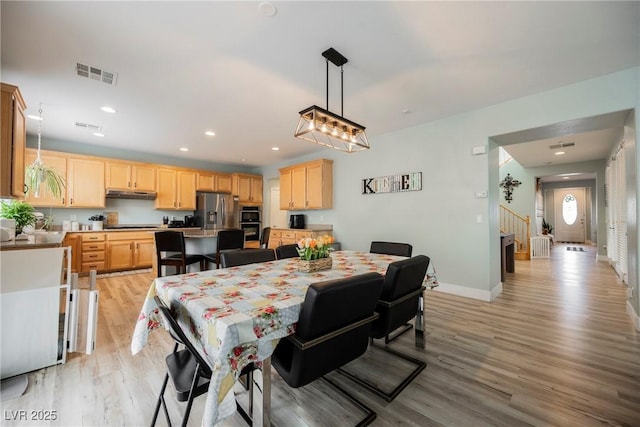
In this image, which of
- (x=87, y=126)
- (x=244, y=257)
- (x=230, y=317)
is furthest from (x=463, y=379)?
(x=87, y=126)

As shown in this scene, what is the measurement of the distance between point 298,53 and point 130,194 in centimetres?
529

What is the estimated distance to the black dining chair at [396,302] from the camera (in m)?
1.72

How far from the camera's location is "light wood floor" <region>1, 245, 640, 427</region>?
1.53 m

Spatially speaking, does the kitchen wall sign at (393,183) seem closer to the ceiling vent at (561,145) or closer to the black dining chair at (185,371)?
the black dining chair at (185,371)

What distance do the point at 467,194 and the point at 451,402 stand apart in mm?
2850

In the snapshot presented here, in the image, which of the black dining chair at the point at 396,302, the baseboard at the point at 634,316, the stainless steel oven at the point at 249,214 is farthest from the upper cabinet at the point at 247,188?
the baseboard at the point at 634,316

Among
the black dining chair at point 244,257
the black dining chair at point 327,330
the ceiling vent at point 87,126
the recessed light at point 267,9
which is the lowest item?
the black dining chair at point 327,330

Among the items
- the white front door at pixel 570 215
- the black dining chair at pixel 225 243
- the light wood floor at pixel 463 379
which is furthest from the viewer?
the white front door at pixel 570 215

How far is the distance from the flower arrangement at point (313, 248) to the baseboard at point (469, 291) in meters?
2.70

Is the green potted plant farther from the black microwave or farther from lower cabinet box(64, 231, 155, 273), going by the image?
the black microwave

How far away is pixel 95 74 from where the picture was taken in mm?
2662

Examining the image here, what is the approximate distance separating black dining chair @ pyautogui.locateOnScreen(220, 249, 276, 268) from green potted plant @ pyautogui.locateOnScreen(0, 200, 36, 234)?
7.72 ft

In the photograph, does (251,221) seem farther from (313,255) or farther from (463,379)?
(463,379)

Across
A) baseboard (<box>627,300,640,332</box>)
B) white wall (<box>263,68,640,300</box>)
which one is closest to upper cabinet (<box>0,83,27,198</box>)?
white wall (<box>263,68,640,300</box>)
